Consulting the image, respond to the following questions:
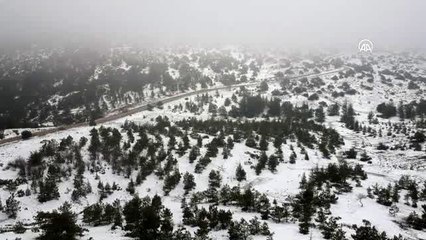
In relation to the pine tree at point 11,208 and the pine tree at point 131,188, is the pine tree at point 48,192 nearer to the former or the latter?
the pine tree at point 11,208

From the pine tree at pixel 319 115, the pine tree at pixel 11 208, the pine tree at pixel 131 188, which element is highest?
the pine tree at pixel 11 208

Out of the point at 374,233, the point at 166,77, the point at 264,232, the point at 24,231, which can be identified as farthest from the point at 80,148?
the point at 166,77

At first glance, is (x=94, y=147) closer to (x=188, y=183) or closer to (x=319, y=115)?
(x=188, y=183)

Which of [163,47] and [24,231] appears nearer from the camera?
[24,231]

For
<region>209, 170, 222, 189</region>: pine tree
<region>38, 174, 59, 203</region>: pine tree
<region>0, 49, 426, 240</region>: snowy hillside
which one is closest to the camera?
<region>0, 49, 426, 240</region>: snowy hillside

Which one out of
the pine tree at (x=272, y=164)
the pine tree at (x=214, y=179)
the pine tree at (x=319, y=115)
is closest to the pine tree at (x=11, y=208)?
the pine tree at (x=214, y=179)

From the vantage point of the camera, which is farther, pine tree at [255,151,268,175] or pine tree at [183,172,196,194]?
pine tree at [255,151,268,175]

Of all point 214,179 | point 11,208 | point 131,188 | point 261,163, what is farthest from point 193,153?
point 11,208

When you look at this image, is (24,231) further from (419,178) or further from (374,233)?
(419,178)

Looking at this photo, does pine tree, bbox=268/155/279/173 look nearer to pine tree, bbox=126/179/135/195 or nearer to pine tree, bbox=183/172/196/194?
pine tree, bbox=183/172/196/194

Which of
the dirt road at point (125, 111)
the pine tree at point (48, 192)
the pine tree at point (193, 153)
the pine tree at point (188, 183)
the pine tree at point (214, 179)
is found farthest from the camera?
the dirt road at point (125, 111)

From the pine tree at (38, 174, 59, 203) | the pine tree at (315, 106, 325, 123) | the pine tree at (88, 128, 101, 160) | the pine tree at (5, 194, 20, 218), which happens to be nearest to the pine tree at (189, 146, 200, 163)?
the pine tree at (88, 128, 101, 160)

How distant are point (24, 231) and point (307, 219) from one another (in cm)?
2487

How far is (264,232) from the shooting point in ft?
104
